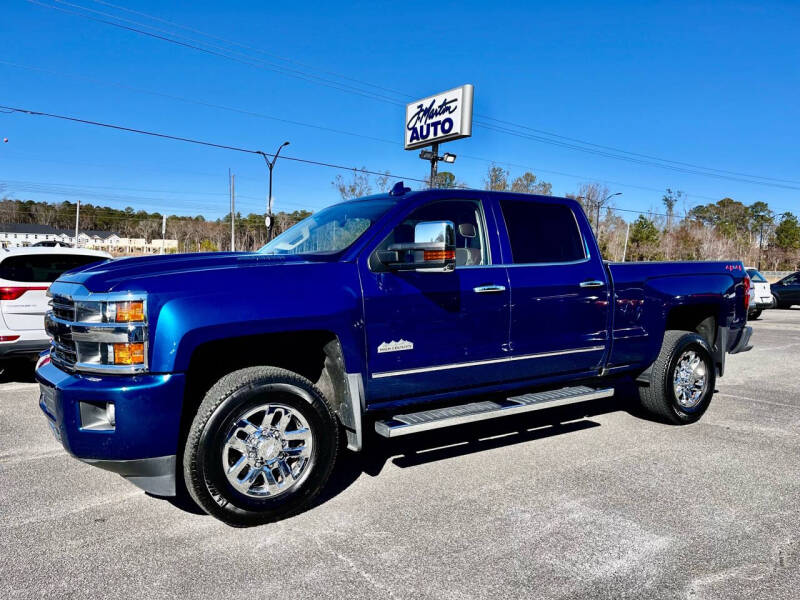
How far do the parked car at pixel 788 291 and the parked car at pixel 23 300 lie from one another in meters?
26.0

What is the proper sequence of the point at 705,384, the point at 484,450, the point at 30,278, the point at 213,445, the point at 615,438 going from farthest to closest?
the point at 30,278, the point at 705,384, the point at 615,438, the point at 484,450, the point at 213,445

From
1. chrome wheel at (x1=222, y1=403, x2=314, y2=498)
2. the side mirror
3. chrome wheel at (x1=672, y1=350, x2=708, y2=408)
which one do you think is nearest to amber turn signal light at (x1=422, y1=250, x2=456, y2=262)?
the side mirror

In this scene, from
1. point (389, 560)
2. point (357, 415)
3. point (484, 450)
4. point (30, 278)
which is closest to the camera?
point (389, 560)

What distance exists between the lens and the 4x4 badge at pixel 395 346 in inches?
148

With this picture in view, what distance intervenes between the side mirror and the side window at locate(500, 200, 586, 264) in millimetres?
1091

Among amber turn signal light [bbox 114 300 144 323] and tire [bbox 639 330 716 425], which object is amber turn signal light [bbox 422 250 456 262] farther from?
tire [bbox 639 330 716 425]

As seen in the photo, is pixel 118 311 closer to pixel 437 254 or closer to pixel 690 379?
pixel 437 254

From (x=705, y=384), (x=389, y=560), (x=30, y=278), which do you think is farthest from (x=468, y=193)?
(x=30, y=278)

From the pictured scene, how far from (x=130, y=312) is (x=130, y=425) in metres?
0.58

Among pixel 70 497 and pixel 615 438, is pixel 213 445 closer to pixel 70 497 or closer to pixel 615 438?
pixel 70 497

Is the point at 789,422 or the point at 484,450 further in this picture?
the point at 789,422

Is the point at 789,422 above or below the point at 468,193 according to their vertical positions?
below

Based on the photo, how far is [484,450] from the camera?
15.6ft

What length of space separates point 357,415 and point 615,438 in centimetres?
265
